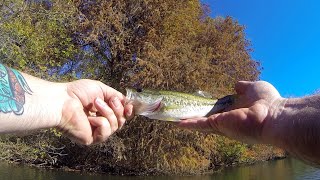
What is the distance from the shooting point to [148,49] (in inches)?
1054

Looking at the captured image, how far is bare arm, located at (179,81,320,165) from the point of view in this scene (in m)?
2.58

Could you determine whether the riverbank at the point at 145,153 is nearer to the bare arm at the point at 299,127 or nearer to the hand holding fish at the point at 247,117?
the hand holding fish at the point at 247,117

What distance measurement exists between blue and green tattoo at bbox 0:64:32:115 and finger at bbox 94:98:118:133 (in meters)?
0.80

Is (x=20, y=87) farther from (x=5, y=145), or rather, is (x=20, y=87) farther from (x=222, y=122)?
(x=5, y=145)

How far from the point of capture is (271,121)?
3.05 metres

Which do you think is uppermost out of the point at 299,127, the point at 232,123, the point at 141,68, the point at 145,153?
the point at 141,68

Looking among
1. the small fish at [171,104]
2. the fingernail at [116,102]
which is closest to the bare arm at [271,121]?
the small fish at [171,104]

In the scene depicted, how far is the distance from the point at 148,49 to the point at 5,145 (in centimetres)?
1323

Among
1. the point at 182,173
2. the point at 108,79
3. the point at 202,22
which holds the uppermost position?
the point at 202,22

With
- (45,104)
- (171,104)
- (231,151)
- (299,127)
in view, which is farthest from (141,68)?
(299,127)

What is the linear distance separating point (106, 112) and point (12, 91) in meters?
1.04

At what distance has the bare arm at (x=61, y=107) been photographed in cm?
283

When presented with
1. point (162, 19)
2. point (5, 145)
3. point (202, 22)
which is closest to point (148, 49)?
point (162, 19)

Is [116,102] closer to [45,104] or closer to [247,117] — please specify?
[45,104]
